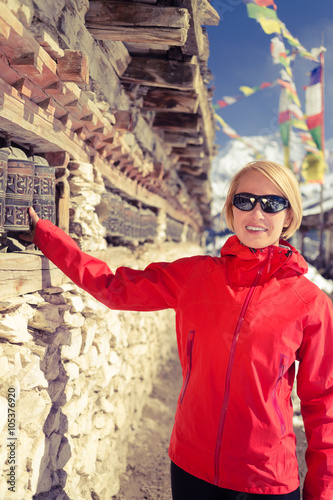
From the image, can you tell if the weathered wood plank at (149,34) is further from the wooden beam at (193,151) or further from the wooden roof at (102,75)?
the wooden beam at (193,151)

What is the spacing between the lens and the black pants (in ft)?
4.85

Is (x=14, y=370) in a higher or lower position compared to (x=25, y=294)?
lower

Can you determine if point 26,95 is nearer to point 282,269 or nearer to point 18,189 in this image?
point 18,189

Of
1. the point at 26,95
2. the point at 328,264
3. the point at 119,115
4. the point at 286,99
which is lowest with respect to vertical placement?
the point at 328,264

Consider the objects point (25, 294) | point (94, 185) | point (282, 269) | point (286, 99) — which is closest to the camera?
point (282, 269)

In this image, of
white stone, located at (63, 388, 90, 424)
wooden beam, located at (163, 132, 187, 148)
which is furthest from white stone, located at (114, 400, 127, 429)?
wooden beam, located at (163, 132, 187, 148)

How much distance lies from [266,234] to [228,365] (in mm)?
571

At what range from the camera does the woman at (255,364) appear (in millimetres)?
1500

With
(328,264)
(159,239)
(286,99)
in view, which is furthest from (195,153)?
(286,99)

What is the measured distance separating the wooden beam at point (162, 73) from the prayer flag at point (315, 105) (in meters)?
11.3

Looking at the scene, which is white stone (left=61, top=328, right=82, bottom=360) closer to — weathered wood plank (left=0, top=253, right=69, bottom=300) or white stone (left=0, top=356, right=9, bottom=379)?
weathered wood plank (left=0, top=253, right=69, bottom=300)

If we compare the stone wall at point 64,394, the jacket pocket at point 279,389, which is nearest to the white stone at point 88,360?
the stone wall at point 64,394

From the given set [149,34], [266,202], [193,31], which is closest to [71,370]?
[266,202]

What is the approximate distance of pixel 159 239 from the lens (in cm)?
727
